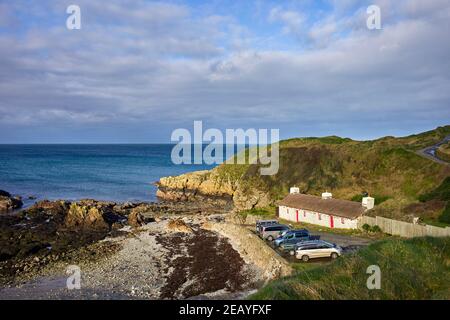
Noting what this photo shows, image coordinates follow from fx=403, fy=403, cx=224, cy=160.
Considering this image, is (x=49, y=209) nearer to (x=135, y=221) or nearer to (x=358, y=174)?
(x=135, y=221)

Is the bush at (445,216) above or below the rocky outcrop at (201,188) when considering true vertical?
above

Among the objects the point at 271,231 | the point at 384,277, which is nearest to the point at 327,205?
the point at 271,231

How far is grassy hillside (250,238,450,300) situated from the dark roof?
2172 cm

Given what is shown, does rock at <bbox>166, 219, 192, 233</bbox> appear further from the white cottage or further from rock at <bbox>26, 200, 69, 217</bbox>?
rock at <bbox>26, 200, 69, 217</bbox>

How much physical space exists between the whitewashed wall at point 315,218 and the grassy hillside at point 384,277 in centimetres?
2163

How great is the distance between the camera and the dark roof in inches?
1580

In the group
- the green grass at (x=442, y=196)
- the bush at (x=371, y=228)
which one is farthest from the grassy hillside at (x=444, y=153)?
the bush at (x=371, y=228)

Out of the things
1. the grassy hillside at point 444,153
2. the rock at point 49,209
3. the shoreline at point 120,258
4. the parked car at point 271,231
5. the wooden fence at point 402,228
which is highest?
the grassy hillside at point 444,153

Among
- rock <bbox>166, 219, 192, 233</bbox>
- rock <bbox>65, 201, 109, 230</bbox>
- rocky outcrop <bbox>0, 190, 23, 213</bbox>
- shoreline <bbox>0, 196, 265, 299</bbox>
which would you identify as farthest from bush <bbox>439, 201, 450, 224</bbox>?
rocky outcrop <bbox>0, 190, 23, 213</bbox>

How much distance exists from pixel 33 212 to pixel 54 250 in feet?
74.9

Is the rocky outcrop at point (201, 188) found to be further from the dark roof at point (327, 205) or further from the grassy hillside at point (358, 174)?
the dark roof at point (327, 205)

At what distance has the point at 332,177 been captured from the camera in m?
62.6

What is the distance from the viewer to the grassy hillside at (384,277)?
504 inches
